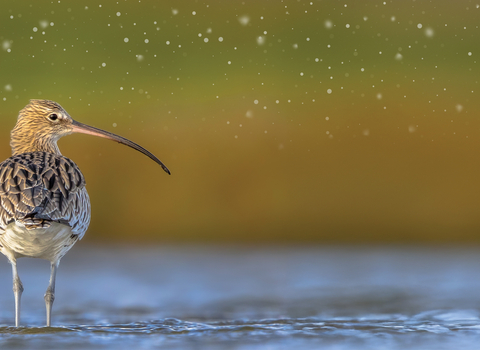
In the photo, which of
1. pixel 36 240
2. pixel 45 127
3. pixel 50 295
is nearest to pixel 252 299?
pixel 50 295

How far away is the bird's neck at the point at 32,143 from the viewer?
24.0 feet

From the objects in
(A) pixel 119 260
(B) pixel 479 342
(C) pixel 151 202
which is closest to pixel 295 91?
(C) pixel 151 202

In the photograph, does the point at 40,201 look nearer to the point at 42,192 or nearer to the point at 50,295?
the point at 42,192

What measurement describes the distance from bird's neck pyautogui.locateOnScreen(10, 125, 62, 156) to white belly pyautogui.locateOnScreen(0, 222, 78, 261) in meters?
1.09

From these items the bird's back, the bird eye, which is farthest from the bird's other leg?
the bird eye

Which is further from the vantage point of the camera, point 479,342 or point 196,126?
point 196,126

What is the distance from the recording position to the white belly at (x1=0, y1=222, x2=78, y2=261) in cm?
609

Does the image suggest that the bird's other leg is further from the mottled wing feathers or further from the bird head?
the bird head

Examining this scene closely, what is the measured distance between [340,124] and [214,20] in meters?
5.05

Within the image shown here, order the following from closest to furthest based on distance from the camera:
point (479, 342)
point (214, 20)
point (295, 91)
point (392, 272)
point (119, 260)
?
point (479, 342) → point (392, 272) → point (119, 260) → point (295, 91) → point (214, 20)

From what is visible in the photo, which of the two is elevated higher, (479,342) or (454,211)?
(454,211)

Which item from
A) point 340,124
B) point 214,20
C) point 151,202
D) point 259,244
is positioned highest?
point 214,20

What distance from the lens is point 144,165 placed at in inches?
474

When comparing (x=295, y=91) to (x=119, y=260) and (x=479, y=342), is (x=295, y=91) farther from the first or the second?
(x=479, y=342)
